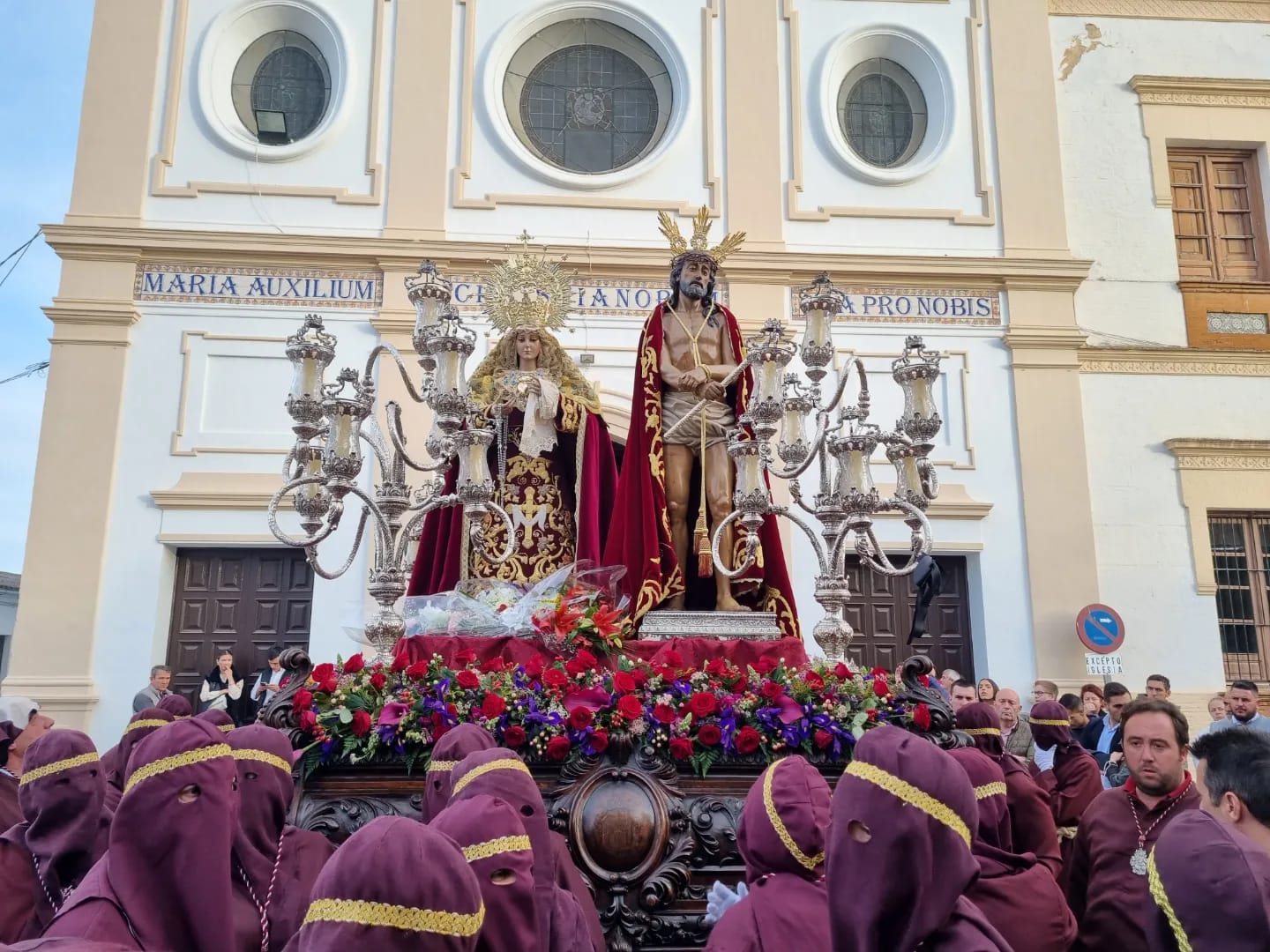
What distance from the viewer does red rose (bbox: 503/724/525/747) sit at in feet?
12.9

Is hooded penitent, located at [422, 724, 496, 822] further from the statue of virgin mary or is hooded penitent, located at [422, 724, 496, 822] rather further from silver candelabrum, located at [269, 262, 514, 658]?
the statue of virgin mary

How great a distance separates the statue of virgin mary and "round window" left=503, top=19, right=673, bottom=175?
4.95 m

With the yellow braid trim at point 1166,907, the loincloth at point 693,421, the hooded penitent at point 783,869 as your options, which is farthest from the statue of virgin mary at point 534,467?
the yellow braid trim at point 1166,907

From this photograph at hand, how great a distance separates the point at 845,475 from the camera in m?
4.95

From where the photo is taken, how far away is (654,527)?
566 cm

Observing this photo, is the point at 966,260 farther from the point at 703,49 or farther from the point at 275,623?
the point at 275,623

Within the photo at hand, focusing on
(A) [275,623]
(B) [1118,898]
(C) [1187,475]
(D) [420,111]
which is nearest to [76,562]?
(A) [275,623]

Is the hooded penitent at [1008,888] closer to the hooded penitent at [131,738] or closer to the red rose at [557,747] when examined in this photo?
the red rose at [557,747]

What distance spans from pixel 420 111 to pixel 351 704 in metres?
8.42

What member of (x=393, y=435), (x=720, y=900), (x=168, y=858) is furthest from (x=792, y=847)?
(x=393, y=435)

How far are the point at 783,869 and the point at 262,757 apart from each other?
1.49 metres

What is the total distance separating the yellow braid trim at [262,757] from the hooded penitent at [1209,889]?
88.0 inches

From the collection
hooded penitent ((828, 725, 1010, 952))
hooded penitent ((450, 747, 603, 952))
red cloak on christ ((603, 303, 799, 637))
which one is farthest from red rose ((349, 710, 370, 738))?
hooded penitent ((828, 725, 1010, 952))

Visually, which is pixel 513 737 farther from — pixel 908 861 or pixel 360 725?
pixel 908 861
